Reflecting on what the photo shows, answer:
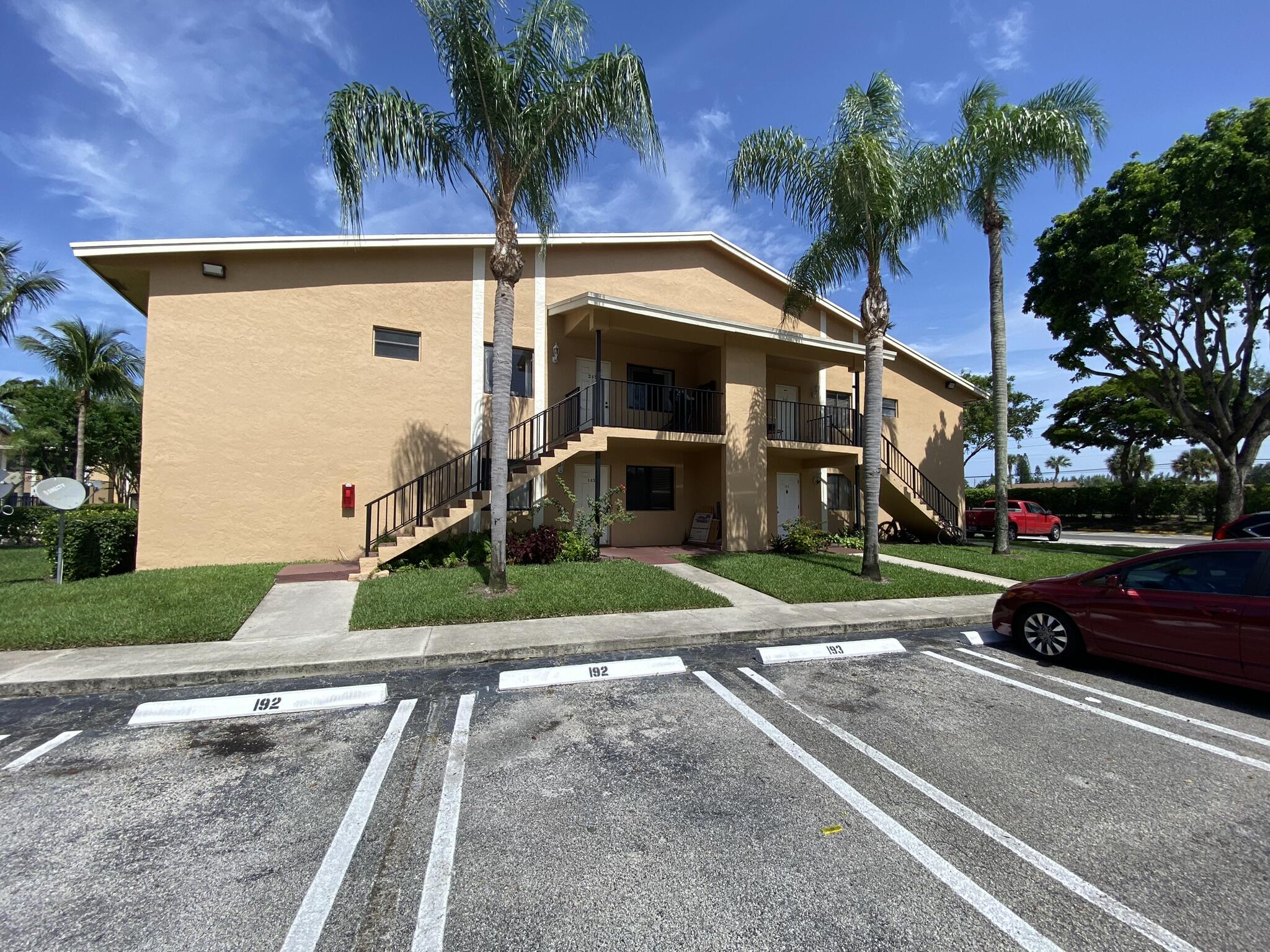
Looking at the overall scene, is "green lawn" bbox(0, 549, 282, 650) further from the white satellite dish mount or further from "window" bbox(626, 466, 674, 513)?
"window" bbox(626, 466, 674, 513)

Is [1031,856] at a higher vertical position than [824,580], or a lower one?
lower

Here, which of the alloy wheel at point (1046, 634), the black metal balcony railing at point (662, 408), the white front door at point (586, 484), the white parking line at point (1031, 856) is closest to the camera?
the white parking line at point (1031, 856)

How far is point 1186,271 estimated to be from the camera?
51.3 feet

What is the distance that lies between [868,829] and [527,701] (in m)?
2.90

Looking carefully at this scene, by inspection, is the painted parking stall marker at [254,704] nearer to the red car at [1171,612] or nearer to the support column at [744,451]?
the red car at [1171,612]

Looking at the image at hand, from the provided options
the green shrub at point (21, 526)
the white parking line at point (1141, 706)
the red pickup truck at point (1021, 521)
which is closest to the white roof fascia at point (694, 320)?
the white parking line at point (1141, 706)

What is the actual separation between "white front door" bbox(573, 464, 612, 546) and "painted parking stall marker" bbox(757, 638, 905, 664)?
8218mm

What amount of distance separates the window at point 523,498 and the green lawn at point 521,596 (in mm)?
2722

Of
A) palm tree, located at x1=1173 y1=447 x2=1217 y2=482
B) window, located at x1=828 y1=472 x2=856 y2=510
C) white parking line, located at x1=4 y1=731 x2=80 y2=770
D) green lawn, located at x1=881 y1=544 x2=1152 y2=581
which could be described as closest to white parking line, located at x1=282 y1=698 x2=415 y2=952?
white parking line, located at x1=4 y1=731 x2=80 y2=770

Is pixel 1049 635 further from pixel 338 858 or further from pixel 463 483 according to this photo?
pixel 463 483

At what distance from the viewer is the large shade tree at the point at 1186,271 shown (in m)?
15.0

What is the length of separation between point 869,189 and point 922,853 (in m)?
9.99

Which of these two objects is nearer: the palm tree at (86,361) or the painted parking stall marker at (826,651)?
the painted parking stall marker at (826,651)

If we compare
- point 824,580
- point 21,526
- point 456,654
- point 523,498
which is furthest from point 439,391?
point 21,526
